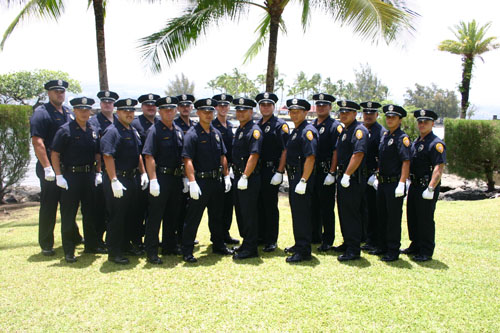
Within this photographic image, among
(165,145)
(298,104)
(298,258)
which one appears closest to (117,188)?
(165,145)

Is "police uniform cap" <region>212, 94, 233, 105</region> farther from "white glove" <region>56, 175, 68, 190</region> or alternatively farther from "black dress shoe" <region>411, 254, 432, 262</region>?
"black dress shoe" <region>411, 254, 432, 262</region>

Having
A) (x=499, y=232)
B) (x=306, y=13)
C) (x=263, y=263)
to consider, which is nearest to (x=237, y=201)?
(x=263, y=263)

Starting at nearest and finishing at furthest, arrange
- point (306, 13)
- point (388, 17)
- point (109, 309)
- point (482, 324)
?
1. point (482, 324)
2. point (109, 309)
3. point (388, 17)
4. point (306, 13)

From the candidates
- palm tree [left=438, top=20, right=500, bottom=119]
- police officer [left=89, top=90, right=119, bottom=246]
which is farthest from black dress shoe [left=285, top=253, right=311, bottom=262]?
palm tree [left=438, top=20, right=500, bottom=119]

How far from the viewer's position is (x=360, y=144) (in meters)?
5.31

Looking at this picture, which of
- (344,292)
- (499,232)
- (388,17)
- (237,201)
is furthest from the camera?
(388,17)

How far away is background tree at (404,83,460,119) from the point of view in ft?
256

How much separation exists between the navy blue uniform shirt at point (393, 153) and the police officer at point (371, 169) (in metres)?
0.41

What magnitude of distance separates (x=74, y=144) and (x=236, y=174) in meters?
2.36

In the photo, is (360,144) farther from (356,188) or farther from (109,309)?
(109,309)

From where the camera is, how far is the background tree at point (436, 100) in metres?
78.1

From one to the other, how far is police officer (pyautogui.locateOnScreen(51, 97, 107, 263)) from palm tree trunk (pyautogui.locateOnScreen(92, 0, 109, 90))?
15.6ft

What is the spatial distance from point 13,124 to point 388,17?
10.5 m

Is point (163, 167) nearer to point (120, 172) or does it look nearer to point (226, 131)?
point (120, 172)
